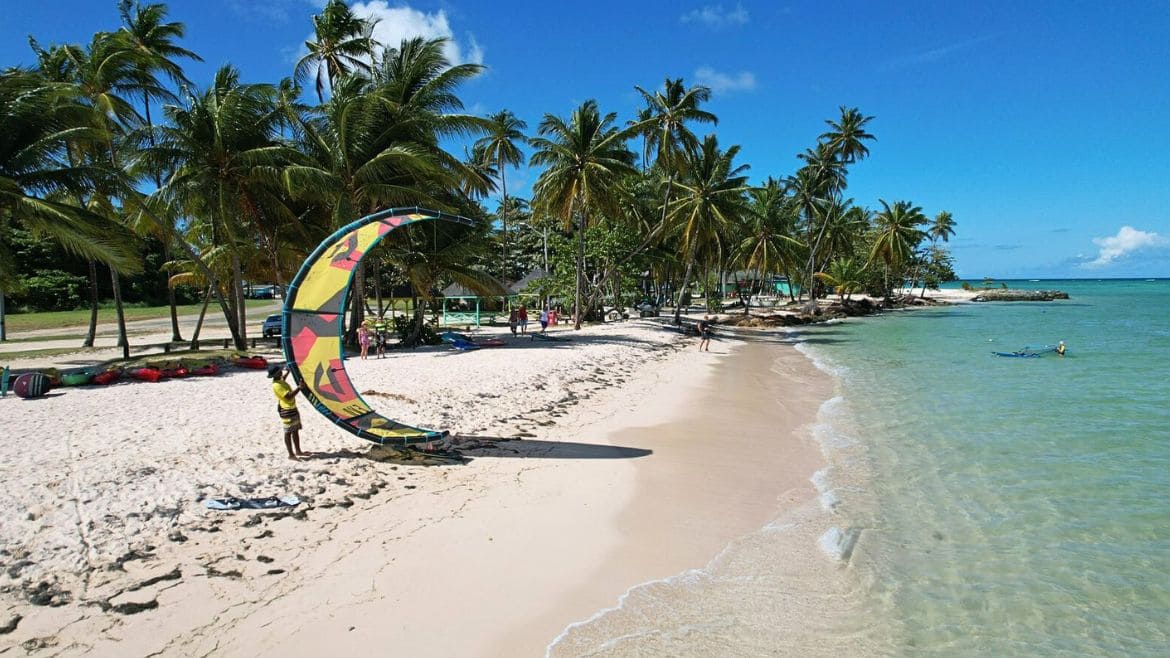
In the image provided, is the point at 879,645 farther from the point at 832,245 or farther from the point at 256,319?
the point at 832,245

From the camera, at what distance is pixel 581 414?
37.6ft

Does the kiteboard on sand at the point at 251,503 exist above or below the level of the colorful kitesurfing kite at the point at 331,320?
below

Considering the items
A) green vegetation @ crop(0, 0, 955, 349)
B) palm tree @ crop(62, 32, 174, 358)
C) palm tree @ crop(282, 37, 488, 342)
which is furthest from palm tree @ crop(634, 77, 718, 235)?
palm tree @ crop(62, 32, 174, 358)

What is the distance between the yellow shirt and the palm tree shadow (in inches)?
92.4

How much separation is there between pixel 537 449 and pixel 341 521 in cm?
333

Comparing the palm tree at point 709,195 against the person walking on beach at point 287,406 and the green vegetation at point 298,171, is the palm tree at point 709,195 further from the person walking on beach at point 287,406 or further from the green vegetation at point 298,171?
the person walking on beach at point 287,406

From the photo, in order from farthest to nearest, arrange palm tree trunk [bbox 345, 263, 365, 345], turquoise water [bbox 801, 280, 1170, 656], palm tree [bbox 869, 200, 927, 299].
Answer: palm tree [bbox 869, 200, 927, 299] < palm tree trunk [bbox 345, 263, 365, 345] < turquoise water [bbox 801, 280, 1170, 656]

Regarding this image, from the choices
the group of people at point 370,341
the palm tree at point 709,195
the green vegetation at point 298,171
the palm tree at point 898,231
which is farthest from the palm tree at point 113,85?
the palm tree at point 898,231

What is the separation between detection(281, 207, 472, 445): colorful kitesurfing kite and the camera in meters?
6.97

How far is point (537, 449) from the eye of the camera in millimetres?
8852

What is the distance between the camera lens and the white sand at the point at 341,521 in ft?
14.3

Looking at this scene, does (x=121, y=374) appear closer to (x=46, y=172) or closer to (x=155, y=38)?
(x=46, y=172)

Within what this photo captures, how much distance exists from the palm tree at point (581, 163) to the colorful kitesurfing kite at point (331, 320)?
1792 centimetres

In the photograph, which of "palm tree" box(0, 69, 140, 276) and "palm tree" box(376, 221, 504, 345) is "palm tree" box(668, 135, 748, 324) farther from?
"palm tree" box(0, 69, 140, 276)
